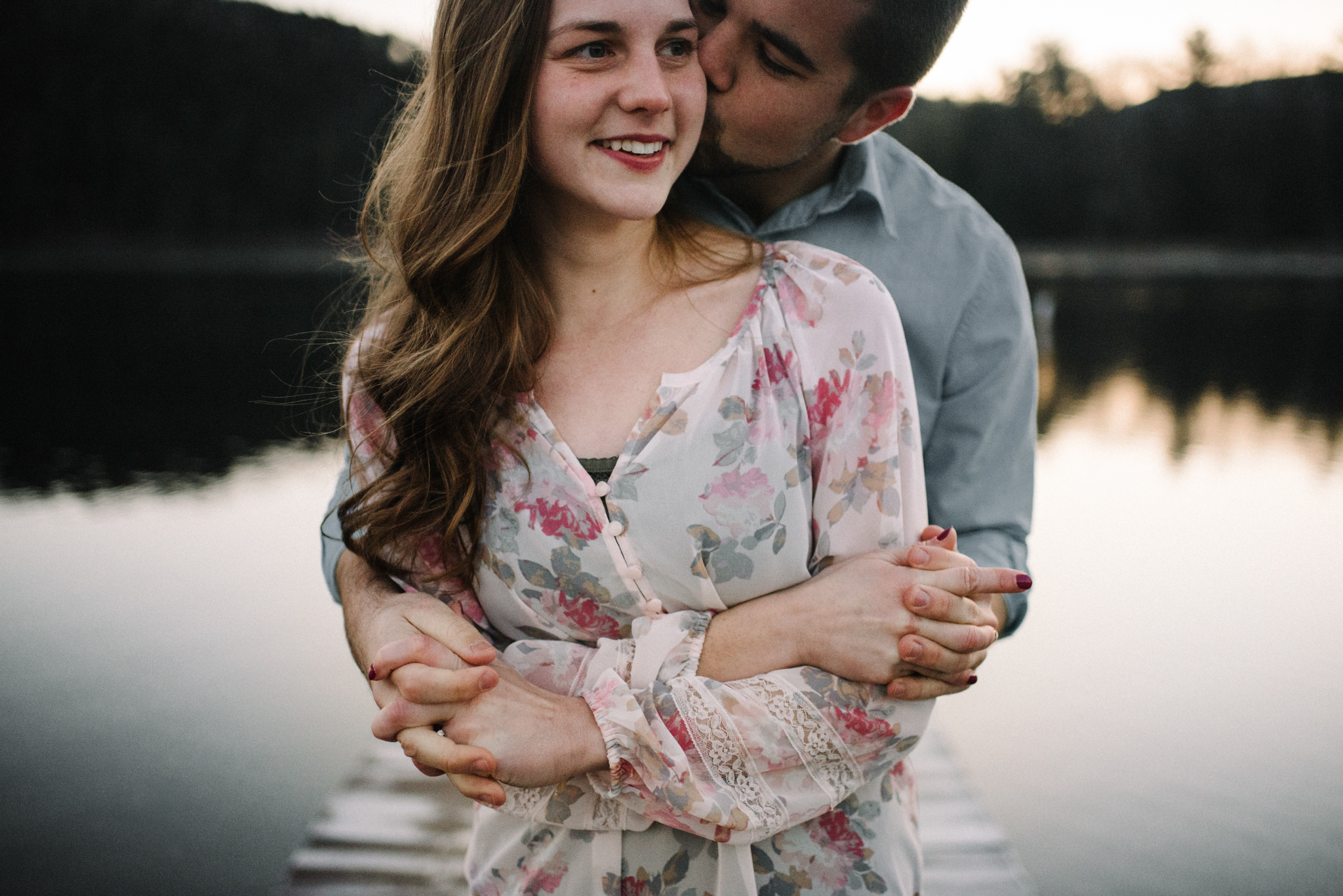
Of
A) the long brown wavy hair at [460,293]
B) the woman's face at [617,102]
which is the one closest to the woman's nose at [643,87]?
the woman's face at [617,102]

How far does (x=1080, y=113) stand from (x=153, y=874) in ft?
175

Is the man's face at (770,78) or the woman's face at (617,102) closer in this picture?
the woman's face at (617,102)

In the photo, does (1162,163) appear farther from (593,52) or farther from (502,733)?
(502,733)

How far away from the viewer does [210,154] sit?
39.8 meters

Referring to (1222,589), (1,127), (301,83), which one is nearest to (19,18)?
(1,127)

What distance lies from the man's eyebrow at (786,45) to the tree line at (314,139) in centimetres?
3902

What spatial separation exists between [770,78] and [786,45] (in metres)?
0.06

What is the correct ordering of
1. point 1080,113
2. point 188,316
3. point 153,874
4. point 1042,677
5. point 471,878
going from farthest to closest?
point 1080,113 < point 188,316 < point 1042,677 < point 153,874 < point 471,878

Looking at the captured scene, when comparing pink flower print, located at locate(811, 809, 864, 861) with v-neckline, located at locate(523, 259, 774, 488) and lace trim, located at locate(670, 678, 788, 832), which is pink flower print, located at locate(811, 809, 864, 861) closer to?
Answer: lace trim, located at locate(670, 678, 788, 832)

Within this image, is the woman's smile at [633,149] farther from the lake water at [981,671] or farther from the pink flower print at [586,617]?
the lake water at [981,671]

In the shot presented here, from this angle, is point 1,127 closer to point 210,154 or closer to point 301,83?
point 210,154

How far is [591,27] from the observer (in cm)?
121

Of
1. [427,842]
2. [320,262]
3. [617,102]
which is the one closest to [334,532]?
[617,102]

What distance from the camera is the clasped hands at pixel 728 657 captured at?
1147 millimetres
